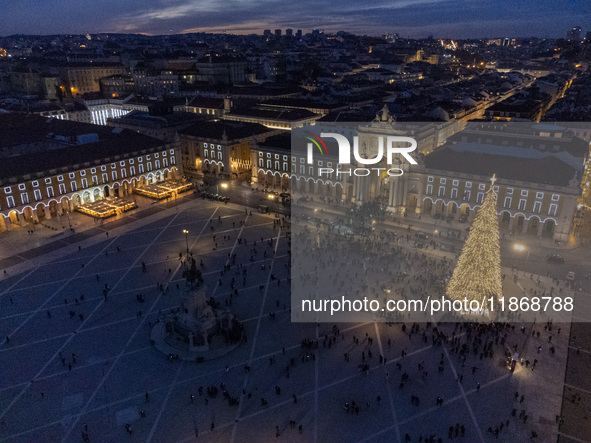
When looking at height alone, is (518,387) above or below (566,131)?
below

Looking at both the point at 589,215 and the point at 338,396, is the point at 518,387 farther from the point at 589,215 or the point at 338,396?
the point at 589,215

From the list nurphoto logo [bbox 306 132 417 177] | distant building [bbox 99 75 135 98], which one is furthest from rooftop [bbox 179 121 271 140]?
distant building [bbox 99 75 135 98]

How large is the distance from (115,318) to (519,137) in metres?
66.7

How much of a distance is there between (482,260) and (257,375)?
68.1ft

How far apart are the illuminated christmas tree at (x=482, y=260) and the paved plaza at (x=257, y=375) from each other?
3224 mm

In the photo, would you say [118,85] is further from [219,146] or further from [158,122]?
[219,146]

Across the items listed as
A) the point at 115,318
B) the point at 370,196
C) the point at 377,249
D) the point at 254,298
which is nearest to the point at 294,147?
the point at 370,196

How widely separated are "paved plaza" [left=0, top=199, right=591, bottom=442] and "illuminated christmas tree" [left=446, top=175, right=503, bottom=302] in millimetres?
3224

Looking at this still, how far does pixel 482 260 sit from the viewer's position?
3681cm

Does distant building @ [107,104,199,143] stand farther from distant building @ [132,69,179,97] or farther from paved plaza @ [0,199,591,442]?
paved plaza @ [0,199,591,442]

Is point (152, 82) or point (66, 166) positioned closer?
point (66, 166)

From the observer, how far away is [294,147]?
73.0 m

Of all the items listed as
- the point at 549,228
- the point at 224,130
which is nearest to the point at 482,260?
the point at 549,228

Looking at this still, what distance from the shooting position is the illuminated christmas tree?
35969mm
